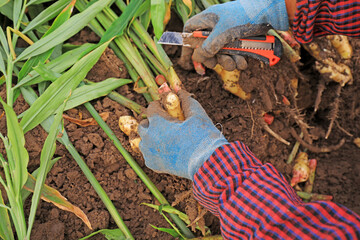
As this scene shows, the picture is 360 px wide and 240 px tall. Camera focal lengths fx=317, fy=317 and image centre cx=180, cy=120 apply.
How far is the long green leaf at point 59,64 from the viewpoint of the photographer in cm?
135

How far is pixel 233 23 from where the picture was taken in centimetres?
129

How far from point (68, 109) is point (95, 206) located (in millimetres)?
439

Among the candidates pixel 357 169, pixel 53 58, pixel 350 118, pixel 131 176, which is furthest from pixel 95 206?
pixel 350 118

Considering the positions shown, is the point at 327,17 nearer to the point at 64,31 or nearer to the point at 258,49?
the point at 258,49

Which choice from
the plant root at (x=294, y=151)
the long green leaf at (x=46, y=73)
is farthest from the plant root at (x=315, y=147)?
the long green leaf at (x=46, y=73)

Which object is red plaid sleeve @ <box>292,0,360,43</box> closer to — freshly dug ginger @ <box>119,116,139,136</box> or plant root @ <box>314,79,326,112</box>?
plant root @ <box>314,79,326,112</box>

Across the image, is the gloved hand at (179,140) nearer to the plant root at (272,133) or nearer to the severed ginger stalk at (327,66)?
the plant root at (272,133)

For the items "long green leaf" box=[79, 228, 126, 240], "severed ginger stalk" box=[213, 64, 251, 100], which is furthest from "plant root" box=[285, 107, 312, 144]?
"long green leaf" box=[79, 228, 126, 240]

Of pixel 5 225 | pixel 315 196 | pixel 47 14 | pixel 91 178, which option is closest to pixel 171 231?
pixel 91 178

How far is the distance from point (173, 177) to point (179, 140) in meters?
0.29

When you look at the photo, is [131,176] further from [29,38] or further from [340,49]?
[340,49]

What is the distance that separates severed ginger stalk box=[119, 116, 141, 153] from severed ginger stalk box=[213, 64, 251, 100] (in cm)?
46

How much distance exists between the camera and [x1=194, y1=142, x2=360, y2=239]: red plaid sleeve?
838mm

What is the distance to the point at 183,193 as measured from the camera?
1361 millimetres
